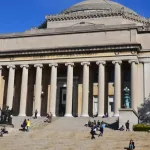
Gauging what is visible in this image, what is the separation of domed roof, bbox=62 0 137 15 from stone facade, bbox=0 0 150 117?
10541mm

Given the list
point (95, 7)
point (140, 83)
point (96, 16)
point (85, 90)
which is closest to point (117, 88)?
point (140, 83)

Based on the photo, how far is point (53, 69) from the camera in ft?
171

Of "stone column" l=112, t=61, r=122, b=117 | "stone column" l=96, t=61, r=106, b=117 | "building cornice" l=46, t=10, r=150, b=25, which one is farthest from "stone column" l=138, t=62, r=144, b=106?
"building cornice" l=46, t=10, r=150, b=25

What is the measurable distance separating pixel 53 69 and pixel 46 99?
479 cm

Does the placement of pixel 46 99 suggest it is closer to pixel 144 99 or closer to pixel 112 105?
pixel 112 105

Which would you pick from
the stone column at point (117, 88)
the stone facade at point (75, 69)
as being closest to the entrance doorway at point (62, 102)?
the stone facade at point (75, 69)

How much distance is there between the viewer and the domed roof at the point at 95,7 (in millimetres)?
64062

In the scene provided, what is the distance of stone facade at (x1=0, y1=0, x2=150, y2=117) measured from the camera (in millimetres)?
49594

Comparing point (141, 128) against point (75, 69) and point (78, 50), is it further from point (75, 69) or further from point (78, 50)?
point (75, 69)

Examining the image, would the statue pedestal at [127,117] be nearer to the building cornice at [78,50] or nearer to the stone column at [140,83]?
the stone column at [140,83]

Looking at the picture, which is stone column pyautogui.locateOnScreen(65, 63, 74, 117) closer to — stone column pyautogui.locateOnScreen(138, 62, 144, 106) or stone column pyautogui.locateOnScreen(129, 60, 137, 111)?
stone column pyautogui.locateOnScreen(129, 60, 137, 111)

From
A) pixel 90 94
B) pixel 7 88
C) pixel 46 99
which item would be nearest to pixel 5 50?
pixel 7 88

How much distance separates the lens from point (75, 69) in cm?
5409

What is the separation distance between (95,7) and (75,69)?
609 inches
